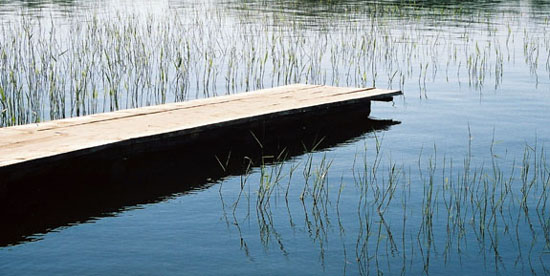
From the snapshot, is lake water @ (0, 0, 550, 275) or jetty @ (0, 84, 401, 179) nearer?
lake water @ (0, 0, 550, 275)

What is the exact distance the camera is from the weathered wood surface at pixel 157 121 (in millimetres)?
6062

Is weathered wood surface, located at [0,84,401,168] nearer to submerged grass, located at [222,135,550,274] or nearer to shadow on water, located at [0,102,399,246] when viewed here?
shadow on water, located at [0,102,399,246]

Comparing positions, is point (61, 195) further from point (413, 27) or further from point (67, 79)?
point (413, 27)

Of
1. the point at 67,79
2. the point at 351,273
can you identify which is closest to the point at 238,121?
the point at 351,273

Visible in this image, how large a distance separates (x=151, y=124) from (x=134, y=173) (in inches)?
23.6

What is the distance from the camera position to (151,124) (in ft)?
23.2

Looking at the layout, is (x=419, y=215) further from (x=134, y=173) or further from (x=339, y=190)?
(x=134, y=173)

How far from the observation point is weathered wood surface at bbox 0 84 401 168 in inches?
239

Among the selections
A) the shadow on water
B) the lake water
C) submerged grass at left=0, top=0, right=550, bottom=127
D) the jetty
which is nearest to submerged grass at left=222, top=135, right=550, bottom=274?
the lake water

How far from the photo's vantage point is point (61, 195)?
605cm

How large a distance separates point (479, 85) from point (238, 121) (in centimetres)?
508

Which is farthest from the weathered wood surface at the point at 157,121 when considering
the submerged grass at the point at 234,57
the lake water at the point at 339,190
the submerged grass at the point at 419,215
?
the submerged grass at the point at 234,57

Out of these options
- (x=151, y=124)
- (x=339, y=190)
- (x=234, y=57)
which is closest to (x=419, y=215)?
(x=339, y=190)

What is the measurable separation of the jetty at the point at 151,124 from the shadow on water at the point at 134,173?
0.06 meters
